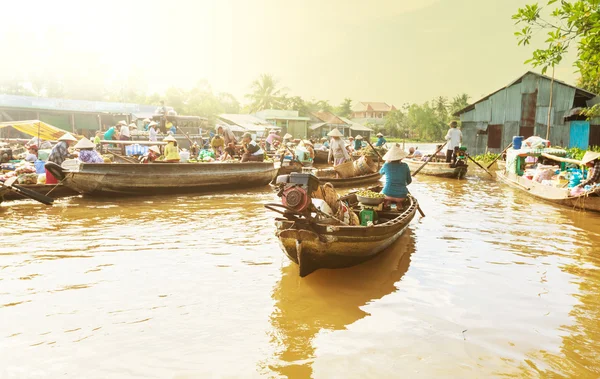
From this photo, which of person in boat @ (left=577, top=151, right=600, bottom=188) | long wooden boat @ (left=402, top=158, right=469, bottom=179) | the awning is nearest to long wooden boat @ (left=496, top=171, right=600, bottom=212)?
person in boat @ (left=577, top=151, right=600, bottom=188)

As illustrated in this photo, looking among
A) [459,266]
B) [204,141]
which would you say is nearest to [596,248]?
[459,266]

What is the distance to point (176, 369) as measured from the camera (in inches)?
134

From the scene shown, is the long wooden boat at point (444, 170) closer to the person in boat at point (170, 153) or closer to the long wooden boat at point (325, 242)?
the person in boat at point (170, 153)

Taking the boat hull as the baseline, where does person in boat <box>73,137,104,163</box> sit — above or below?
above

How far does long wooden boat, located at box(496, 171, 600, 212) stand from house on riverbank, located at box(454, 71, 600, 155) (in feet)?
35.1

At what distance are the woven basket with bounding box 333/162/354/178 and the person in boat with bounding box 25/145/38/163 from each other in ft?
30.5

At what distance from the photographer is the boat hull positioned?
15.8 ft

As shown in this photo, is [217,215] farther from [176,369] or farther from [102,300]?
[176,369]

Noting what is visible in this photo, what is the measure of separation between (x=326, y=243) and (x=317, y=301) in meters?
0.65

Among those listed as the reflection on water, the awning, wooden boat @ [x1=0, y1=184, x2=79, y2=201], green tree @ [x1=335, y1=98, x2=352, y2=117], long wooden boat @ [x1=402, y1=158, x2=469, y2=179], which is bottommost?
the reflection on water

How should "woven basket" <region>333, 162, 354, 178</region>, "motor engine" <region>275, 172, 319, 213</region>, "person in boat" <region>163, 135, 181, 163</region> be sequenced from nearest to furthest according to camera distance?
"motor engine" <region>275, 172, 319, 213</region>, "person in boat" <region>163, 135, 181, 163</region>, "woven basket" <region>333, 162, 354, 178</region>

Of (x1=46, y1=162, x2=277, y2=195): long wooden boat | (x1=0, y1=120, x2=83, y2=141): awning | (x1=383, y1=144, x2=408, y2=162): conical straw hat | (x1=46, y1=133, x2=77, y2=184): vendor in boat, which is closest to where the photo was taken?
(x1=383, y1=144, x2=408, y2=162): conical straw hat

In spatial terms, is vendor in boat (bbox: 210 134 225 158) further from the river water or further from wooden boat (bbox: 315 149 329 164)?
wooden boat (bbox: 315 149 329 164)

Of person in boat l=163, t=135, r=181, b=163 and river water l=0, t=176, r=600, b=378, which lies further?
person in boat l=163, t=135, r=181, b=163
